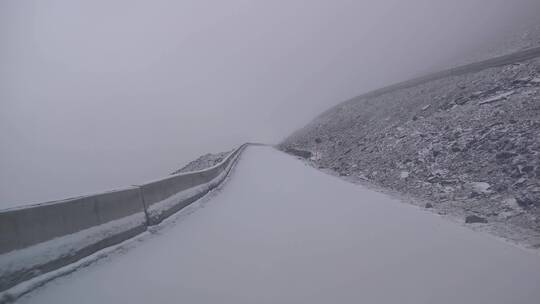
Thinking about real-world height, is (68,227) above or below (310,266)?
above

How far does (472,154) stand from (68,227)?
1094 cm

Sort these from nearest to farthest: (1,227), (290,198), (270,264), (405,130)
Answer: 1. (1,227)
2. (270,264)
3. (290,198)
4. (405,130)

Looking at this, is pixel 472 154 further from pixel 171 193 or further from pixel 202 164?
pixel 202 164

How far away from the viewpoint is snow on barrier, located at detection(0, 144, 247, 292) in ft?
11.1

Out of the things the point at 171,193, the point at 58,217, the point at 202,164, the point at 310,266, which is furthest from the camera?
the point at 202,164

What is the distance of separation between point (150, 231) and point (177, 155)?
118m

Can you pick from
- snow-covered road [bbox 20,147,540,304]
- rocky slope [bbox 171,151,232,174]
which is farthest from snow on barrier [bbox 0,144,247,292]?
rocky slope [bbox 171,151,232,174]

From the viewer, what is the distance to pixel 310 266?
428 centimetres

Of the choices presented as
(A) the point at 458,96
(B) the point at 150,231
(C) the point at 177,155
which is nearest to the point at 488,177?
(B) the point at 150,231

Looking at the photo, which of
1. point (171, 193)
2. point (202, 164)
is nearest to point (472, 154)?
point (171, 193)

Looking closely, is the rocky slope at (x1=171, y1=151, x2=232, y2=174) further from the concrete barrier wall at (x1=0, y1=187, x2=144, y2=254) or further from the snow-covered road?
the concrete barrier wall at (x1=0, y1=187, x2=144, y2=254)

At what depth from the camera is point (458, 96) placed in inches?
674

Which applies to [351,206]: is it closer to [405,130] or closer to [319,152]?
[405,130]

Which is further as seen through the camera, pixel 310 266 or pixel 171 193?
pixel 171 193
